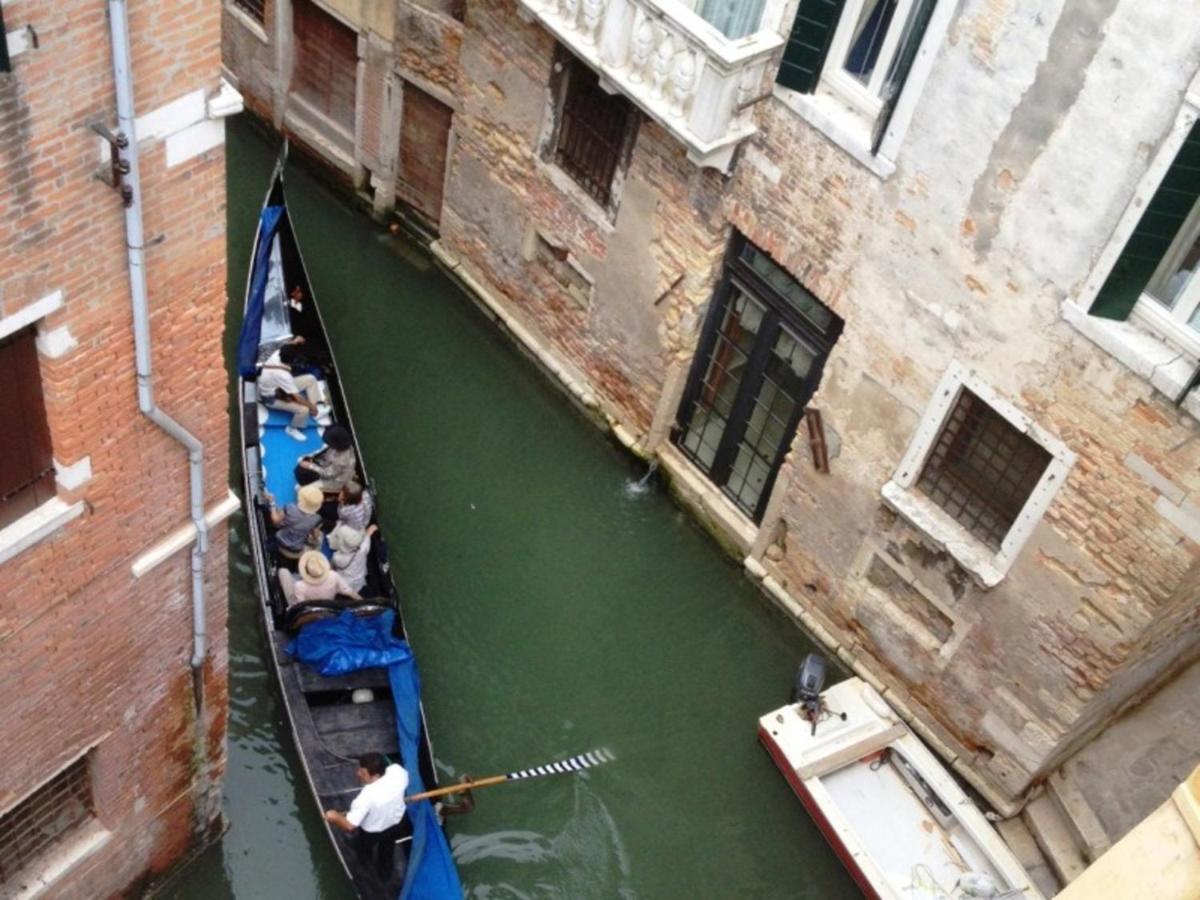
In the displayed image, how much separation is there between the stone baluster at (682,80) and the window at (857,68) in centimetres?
61

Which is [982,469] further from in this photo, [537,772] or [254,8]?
[254,8]

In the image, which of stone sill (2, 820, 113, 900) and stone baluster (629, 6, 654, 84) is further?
stone baluster (629, 6, 654, 84)

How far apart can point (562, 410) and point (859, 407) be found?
11.3 feet

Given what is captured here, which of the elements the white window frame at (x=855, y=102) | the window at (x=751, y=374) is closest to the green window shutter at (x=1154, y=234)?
the white window frame at (x=855, y=102)

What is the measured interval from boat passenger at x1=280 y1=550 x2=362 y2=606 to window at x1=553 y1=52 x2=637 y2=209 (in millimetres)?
3921

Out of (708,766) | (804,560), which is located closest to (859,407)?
(804,560)

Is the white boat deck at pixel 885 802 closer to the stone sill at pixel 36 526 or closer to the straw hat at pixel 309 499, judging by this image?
the straw hat at pixel 309 499

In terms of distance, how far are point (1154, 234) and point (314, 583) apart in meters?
6.08

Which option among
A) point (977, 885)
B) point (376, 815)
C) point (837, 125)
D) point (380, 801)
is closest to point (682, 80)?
point (837, 125)

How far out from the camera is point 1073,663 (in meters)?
9.95

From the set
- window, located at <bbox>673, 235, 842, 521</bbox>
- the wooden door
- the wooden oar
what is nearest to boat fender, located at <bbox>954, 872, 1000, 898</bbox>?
the wooden oar

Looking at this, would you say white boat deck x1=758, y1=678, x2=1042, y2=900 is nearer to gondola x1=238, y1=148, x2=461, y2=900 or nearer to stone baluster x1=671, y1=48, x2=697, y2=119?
gondola x1=238, y1=148, x2=461, y2=900

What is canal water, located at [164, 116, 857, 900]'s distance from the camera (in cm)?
1044

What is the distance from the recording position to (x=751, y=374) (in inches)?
460
